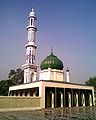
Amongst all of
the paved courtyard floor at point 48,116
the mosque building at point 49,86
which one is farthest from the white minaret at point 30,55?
the paved courtyard floor at point 48,116

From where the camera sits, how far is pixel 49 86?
81.8ft

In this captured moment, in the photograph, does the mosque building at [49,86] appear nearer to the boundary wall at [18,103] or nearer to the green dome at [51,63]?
the green dome at [51,63]

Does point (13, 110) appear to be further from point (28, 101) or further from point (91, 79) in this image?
point (91, 79)

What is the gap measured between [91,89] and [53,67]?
23.0 feet

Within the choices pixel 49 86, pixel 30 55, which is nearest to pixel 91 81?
pixel 30 55

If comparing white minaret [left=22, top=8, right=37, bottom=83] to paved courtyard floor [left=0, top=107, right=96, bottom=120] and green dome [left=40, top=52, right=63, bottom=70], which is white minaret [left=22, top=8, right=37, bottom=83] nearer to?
green dome [left=40, top=52, right=63, bottom=70]

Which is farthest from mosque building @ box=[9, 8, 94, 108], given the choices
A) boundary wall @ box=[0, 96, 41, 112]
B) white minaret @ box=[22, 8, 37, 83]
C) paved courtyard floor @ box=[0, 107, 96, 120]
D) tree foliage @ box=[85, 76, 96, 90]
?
tree foliage @ box=[85, 76, 96, 90]

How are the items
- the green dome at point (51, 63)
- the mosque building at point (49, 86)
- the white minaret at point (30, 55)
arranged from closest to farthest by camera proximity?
the mosque building at point (49, 86) < the green dome at point (51, 63) < the white minaret at point (30, 55)

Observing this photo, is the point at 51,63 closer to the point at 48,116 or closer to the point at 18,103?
the point at 18,103

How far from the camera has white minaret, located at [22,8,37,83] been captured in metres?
34.2

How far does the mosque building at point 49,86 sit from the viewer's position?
25484 millimetres

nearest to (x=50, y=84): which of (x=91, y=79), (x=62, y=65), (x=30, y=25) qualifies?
(x=62, y=65)

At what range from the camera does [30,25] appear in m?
35.9

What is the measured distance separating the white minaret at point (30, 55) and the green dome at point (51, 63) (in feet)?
7.44
